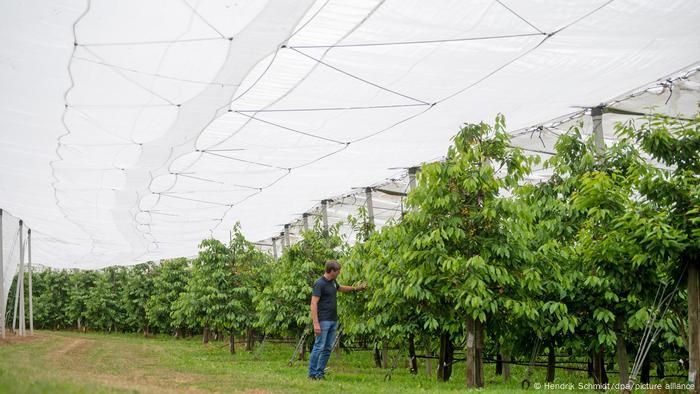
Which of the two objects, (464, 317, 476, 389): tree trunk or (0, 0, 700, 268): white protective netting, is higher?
(0, 0, 700, 268): white protective netting

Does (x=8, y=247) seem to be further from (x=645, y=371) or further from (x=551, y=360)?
(x=645, y=371)

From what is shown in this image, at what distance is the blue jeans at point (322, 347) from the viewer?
1062cm

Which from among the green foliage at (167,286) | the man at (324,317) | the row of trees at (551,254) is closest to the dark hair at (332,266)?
the man at (324,317)

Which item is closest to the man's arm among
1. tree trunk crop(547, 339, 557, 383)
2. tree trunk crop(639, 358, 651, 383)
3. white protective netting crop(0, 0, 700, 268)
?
white protective netting crop(0, 0, 700, 268)

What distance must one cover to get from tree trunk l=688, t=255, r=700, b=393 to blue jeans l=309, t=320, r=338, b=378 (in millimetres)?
5248

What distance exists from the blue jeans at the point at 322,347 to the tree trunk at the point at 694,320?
5.25 meters

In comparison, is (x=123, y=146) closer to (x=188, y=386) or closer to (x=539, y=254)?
(x=188, y=386)

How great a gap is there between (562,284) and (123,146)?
8545mm

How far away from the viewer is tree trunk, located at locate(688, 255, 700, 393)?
716cm

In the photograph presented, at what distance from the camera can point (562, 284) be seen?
29.0 ft

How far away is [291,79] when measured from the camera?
10.2 meters

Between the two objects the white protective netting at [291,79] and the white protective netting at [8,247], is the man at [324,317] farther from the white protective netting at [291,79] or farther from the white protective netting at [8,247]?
the white protective netting at [8,247]

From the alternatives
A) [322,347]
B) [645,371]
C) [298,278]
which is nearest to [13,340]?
[298,278]

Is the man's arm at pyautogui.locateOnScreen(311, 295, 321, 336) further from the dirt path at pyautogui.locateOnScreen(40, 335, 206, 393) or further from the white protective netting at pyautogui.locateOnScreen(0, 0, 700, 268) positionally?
the white protective netting at pyautogui.locateOnScreen(0, 0, 700, 268)
